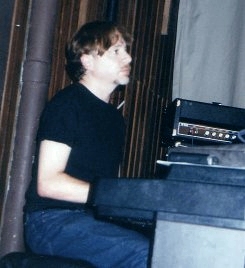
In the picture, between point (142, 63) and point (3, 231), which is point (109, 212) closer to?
point (3, 231)

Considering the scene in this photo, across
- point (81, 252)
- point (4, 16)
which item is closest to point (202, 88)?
point (4, 16)

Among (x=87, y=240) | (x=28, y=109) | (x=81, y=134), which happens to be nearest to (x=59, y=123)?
(x=81, y=134)

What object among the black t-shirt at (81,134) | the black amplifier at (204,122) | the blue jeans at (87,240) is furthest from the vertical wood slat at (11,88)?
the black amplifier at (204,122)

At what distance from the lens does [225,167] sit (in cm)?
103

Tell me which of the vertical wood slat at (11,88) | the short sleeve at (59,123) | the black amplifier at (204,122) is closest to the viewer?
the short sleeve at (59,123)

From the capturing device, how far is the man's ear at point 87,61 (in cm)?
210

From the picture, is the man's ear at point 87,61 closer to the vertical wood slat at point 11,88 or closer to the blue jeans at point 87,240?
the vertical wood slat at point 11,88

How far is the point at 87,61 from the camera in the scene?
2105 mm

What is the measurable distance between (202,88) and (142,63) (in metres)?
0.50

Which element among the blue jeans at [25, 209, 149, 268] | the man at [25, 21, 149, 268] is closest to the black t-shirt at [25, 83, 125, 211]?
the man at [25, 21, 149, 268]

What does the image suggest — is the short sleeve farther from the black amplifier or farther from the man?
the black amplifier

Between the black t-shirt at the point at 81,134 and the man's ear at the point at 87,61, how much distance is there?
148mm

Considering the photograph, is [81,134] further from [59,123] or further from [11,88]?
[11,88]

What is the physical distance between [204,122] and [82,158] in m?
1.02
